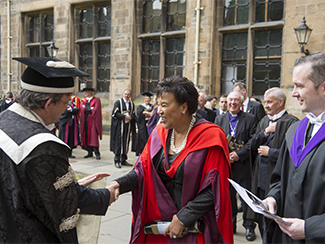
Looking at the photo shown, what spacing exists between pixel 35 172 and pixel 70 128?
27.7ft

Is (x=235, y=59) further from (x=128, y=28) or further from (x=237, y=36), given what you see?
(x=128, y=28)

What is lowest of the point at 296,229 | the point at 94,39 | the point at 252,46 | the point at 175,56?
the point at 296,229

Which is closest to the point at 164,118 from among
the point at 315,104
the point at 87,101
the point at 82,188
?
the point at 82,188

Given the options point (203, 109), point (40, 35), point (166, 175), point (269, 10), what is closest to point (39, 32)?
point (40, 35)

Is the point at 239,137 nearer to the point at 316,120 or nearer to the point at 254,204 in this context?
the point at 316,120

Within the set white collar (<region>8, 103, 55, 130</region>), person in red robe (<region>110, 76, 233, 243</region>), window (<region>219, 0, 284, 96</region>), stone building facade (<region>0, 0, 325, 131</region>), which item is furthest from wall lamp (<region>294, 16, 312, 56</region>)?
white collar (<region>8, 103, 55, 130</region>)

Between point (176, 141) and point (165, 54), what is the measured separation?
390 inches

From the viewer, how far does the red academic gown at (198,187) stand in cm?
232

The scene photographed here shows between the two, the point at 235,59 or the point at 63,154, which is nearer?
the point at 63,154

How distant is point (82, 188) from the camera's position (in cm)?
188

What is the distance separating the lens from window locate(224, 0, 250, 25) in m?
10.2

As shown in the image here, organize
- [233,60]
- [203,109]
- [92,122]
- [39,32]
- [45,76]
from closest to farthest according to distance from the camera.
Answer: [45,76]
[203,109]
[92,122]
[233,60]
[39,32]

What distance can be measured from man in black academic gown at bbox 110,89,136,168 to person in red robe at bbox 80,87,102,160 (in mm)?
819

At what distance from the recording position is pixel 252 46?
10023 millimetres
